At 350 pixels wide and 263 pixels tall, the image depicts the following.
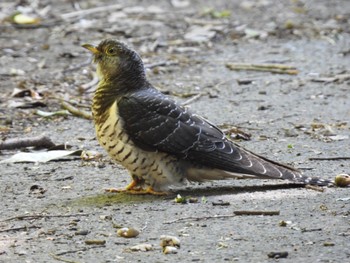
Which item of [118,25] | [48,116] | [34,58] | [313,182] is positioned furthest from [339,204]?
[118,25]

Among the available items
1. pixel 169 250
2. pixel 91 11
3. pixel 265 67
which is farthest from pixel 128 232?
pixel 91 11

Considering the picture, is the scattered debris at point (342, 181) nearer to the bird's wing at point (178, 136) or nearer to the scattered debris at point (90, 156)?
the bird's wing at point (178, 136)

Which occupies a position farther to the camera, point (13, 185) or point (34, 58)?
point (34, 58)

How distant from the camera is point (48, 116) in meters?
9.19

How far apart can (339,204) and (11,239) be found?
210 centimetres

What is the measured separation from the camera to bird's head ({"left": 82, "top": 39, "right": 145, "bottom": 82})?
270 inches

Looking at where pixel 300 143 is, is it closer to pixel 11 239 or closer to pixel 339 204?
pixel 339 204

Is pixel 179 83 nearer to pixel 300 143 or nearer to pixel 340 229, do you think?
pixel 300 143

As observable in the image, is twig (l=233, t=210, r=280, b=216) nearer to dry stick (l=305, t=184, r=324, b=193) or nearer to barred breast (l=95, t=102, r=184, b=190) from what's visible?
dry stick (l=305, t=184, r=324, b=193)

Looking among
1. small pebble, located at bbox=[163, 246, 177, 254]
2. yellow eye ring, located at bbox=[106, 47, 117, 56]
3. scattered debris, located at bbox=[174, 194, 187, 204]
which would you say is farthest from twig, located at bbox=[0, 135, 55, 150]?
small pebble, located at bbox=[163, 246, 177, 254]

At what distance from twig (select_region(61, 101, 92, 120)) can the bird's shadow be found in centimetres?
255

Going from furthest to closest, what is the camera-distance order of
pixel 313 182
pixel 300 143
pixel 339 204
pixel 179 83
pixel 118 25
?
pixel 118 25
pixel 179 83
pixel 300 143
pixel 313 182
pixel 339 204

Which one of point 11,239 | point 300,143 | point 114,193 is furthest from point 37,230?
point 300,143

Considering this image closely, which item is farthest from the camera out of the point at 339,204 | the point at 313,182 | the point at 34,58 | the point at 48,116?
the point at 34,58
